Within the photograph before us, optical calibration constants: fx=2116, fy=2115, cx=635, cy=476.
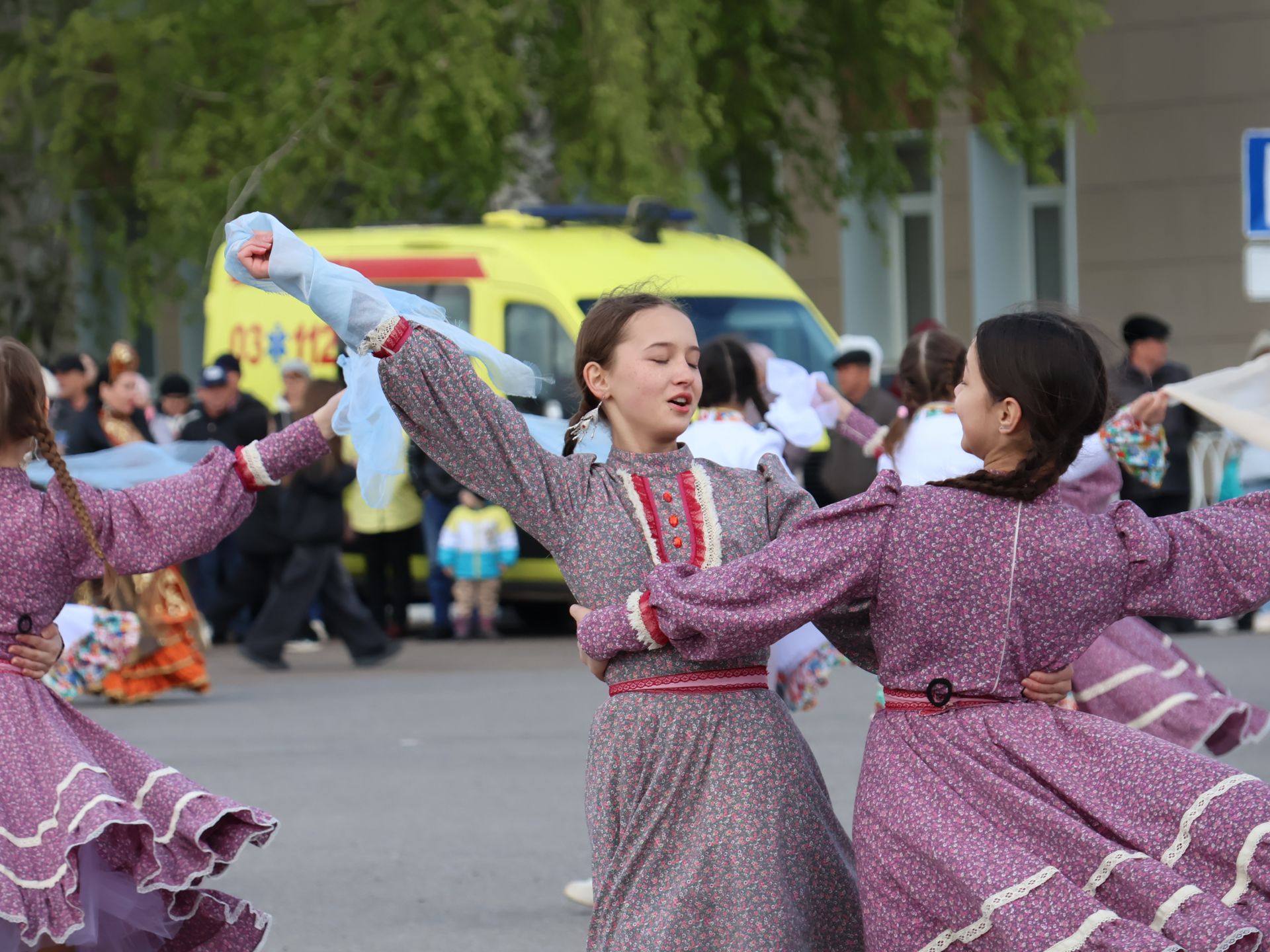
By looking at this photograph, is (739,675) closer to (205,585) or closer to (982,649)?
(982,649)

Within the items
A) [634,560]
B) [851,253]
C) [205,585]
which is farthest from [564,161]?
[634,560]

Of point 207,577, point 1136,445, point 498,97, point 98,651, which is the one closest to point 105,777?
point 1136,445

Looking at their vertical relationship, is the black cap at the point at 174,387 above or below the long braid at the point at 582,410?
below

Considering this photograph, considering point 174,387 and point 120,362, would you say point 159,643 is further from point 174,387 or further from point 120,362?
point 174,387

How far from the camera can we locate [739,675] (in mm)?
4023

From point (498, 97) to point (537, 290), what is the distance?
4.20 meters

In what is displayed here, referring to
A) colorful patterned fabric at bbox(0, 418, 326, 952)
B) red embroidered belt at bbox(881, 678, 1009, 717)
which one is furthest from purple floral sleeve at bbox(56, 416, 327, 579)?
red embroidered belt at bbox(881, 678, 1009, 717)

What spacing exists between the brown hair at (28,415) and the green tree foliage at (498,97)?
12.0m

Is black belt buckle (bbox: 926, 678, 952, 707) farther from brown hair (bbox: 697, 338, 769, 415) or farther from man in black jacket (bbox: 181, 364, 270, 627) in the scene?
man in black jacket (bbox: 181, 364, 270, 627)

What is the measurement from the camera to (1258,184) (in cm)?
1162

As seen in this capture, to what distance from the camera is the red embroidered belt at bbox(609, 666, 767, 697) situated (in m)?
3.99

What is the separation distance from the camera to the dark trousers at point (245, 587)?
13.4 metres

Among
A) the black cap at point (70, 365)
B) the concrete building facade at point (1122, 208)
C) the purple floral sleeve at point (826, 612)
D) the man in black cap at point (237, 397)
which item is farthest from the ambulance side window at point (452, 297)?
the purple floral sleeve at point (826, 612)

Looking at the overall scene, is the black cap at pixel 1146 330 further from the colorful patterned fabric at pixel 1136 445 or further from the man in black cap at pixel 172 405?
the man in black cap at pixel 172 405
